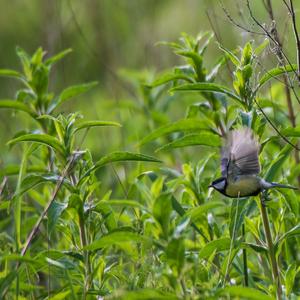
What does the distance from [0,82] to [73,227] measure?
501 cm

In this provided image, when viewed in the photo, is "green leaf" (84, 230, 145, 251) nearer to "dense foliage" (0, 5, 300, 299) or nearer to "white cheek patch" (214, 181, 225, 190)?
"dense foliage" (0, 5, 300, 299)

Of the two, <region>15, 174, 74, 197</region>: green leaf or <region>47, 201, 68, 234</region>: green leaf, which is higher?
<region>15, 174, 74, 197</region>: green leaf

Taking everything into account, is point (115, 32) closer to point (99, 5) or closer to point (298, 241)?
point (99, 5)

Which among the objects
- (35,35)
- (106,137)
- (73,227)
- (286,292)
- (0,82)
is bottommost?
(286,292)

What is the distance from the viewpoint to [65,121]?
→ 299 centimetres

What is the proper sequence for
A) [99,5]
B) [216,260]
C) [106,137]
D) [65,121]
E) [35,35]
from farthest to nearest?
1. [35,35]
2. [99,5]
3. [106,137]
4. [216,260]
5. [65,121]

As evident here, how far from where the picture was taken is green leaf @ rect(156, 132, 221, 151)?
296cm

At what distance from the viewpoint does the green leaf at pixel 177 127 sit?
10.1 feet

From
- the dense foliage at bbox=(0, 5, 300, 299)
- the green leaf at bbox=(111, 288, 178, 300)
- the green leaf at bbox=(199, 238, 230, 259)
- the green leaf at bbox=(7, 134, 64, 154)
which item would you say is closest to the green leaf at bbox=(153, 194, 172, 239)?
the dense foliage at bbox=(0, 5, 300, 299)

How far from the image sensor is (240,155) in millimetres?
2756

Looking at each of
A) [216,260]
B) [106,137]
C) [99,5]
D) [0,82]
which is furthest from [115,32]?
[216,260]

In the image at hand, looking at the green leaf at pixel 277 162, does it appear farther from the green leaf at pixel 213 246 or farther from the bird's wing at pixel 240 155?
the green leaf at pixel 213 246

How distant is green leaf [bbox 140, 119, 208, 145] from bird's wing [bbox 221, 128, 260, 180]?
10.5 inches

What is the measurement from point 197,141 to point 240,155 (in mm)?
270
